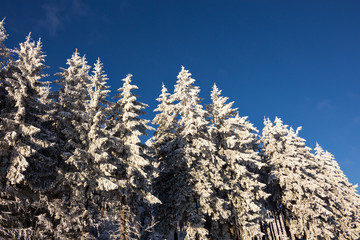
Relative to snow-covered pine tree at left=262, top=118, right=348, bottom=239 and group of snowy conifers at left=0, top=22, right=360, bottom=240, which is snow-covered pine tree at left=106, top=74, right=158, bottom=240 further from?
snow-covered pine tree at left=262, top=118, right=348, bottom=239

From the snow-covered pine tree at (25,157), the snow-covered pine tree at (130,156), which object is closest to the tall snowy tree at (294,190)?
the snow-covered pine tree at (130,156)

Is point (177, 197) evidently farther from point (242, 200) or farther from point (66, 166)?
point (66, 166)

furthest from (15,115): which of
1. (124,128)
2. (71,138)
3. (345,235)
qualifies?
(345,235)

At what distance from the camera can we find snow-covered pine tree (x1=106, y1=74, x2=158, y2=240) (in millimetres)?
17375

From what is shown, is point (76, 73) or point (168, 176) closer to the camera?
point (76, 73)

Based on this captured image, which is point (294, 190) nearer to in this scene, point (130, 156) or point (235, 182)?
point (235, 182)

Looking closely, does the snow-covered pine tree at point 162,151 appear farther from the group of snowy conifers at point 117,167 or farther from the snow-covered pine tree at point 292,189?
the snow-covered pine tree at point 292,189

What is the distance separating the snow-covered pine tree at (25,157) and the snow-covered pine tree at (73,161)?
0.83 m

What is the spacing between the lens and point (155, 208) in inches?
902

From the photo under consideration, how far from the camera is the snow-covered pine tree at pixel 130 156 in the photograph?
17.4 meters

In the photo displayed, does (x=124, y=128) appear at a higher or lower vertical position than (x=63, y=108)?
lower

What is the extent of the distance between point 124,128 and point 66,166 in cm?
498

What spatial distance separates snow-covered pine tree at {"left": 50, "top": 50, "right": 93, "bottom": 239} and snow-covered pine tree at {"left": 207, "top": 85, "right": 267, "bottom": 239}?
37.5 feet

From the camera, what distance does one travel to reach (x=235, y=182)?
25.1 metres
